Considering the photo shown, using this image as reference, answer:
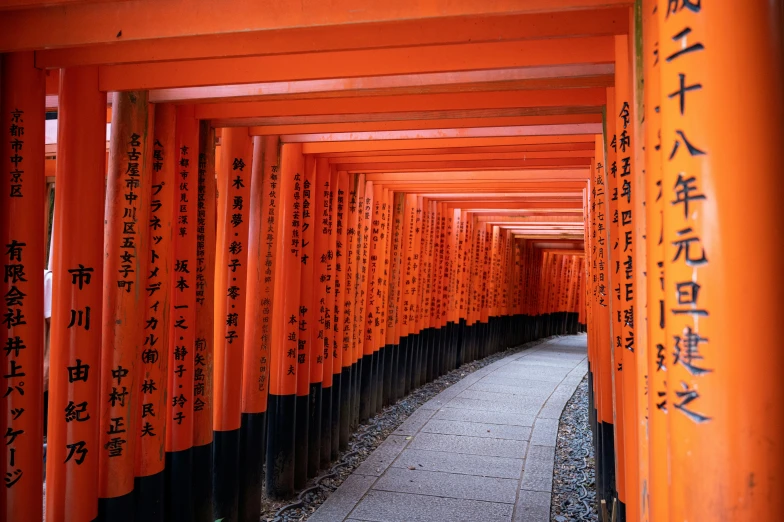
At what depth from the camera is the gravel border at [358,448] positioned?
5211 millimetres

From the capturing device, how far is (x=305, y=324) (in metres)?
5.66

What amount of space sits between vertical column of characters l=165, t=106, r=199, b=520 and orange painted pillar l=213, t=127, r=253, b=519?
46 centimetres

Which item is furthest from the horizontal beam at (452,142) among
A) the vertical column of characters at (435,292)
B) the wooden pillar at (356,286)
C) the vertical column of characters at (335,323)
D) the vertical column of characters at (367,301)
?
the vertical column of characters at (435,292)

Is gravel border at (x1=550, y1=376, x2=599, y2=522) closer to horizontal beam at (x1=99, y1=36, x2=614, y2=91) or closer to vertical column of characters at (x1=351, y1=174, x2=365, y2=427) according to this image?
vertical column of characters at (x1=351, y1=174, x2=365, y2=427)

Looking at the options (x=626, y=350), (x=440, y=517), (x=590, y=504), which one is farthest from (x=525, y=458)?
(x=626, y=350)

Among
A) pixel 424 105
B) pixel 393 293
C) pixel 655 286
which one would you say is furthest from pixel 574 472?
pixel 655 286

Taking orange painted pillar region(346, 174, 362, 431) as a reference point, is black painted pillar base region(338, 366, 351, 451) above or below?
below

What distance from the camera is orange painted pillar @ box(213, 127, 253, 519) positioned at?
451cm

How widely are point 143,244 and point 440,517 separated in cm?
305

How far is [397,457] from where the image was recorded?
6398 millimetres

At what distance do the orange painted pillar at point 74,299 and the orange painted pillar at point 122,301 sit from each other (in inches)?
7.2

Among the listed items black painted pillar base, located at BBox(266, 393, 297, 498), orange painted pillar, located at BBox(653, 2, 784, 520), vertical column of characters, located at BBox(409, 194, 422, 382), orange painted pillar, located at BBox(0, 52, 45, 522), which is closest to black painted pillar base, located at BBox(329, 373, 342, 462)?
black painted pillar base, located at BBox(266, 393, 297, 498)

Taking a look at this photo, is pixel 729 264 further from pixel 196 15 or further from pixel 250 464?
pixel 250 464

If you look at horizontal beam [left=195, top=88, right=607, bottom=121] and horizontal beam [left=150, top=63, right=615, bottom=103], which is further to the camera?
horizontal beam [left=195, top=88, right=607, bottom=121]
